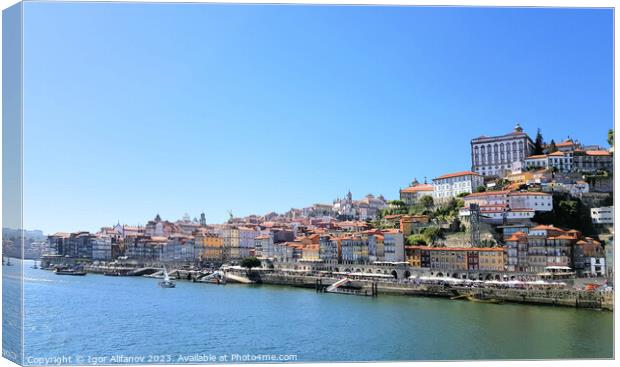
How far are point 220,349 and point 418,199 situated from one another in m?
14.3

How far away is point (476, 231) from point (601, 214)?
13.8 ft

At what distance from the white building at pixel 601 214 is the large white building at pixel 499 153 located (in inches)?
121

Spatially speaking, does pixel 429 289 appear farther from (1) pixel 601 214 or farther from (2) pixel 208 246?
(2) pixel 208 246

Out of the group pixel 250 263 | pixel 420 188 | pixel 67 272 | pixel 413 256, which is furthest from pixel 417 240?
pixel 67 272

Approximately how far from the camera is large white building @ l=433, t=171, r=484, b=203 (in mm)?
20125

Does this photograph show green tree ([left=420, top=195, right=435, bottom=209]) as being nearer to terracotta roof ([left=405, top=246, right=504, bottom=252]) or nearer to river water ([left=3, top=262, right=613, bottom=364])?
terracotta roof ([left=405, top=246, right=504, bottom=252])

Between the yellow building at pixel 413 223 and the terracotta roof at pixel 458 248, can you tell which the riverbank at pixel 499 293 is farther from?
the yellow building at pixel 413 223

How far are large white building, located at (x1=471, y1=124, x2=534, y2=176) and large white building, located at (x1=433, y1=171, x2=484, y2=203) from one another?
281mm

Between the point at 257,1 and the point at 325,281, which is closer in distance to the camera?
the point at 257,1

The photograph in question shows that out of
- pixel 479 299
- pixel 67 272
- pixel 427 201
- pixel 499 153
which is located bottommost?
pixel 479 299

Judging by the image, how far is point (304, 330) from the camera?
10.5 m

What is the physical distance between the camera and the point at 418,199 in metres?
22.1

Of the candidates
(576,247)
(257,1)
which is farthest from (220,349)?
(576,247)

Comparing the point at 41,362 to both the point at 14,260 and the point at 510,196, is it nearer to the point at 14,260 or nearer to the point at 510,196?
the point at 14,260
